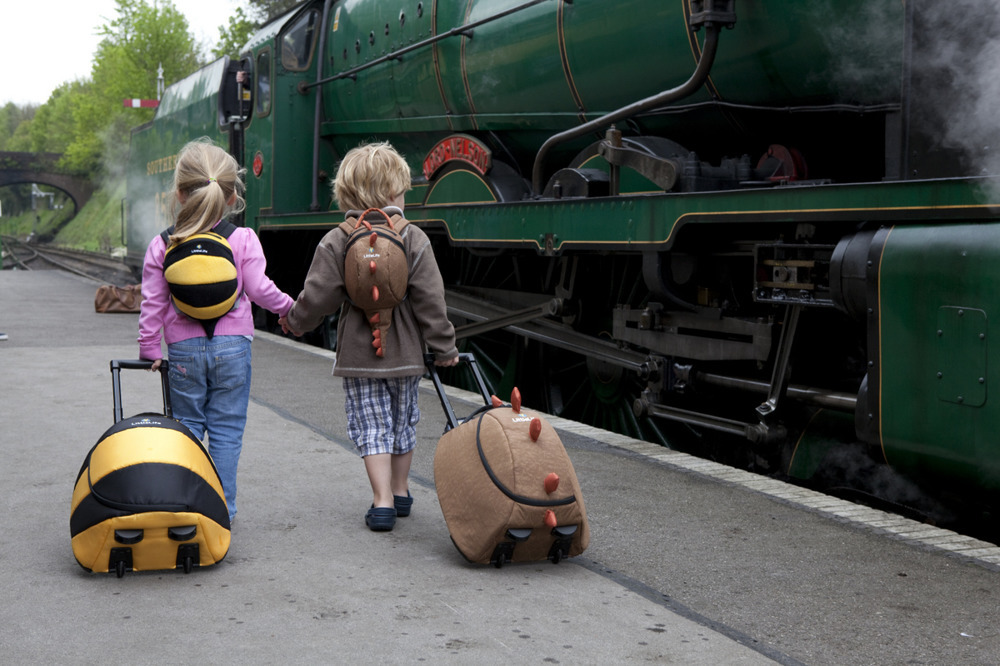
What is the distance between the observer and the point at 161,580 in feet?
9.95

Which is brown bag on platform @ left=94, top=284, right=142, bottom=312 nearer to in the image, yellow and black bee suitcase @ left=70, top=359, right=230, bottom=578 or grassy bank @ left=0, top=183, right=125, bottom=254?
yellow and black bee suitcase @ left=70, top=359, right=230, bottom=578

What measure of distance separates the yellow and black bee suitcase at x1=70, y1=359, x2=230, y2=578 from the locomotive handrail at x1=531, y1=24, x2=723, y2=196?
265cm

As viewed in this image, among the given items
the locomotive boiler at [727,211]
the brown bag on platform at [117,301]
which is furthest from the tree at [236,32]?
the locomotive boiler at [727,211]

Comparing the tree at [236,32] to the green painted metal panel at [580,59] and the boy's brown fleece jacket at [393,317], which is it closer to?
the green painted metal panel at [580,59]

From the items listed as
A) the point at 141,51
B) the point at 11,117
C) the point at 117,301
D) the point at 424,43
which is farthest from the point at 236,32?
the point at 11,117

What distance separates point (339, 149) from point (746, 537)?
21.7 ft

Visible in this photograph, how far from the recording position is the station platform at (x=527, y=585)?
2551 mm

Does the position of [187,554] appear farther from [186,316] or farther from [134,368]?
[186,316]

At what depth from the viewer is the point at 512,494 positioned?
3.06 meters

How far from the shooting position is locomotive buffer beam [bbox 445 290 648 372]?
5434 millimetres

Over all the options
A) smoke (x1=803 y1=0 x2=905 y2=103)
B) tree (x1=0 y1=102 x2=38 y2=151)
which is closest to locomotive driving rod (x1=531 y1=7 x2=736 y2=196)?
smoke (x1=803 y1=0 x2=905 y2=103)

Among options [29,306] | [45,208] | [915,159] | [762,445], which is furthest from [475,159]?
[45,208]

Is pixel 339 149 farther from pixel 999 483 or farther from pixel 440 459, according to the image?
pixel 999 483

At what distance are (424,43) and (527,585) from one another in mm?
4847
